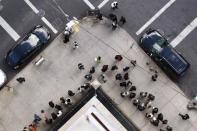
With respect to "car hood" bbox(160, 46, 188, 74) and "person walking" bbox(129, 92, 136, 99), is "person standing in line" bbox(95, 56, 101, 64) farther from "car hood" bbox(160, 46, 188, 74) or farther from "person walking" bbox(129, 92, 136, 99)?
"car hood" bbox(160, 46, 188, 74)

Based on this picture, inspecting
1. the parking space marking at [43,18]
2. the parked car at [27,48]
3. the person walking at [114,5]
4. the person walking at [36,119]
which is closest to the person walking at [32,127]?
the person walking at [36,119]

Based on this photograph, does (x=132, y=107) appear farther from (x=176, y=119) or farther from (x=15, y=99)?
(x=15, y=99)

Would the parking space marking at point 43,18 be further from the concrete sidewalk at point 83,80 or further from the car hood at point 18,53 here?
the car hood at point 18,53

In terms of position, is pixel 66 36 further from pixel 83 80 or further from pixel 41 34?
pixel 83 80

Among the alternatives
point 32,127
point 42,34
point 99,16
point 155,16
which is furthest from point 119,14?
point 32,127

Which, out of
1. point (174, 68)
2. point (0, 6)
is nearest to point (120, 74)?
point (174, 68)
